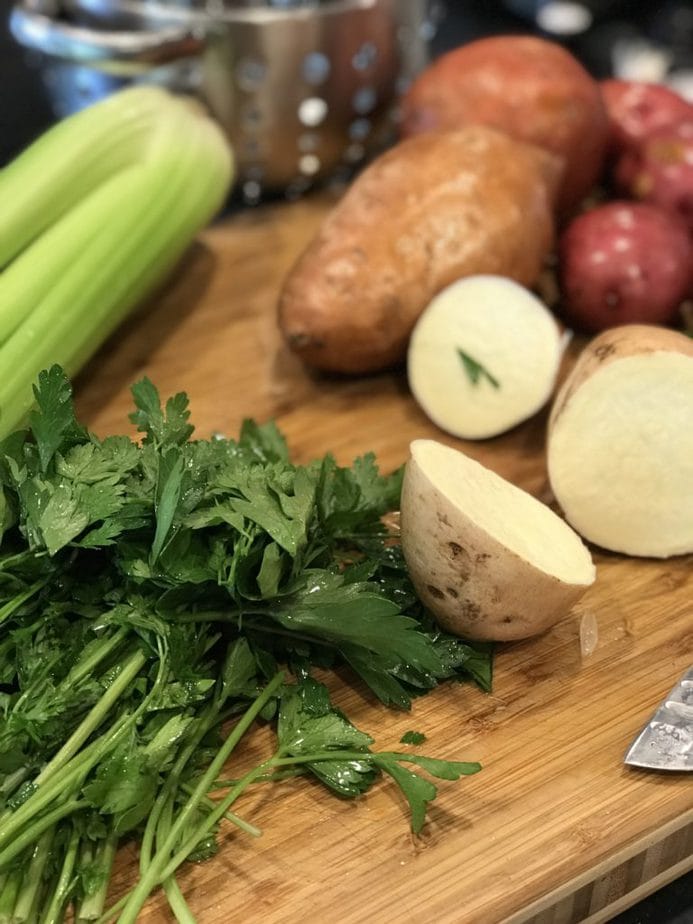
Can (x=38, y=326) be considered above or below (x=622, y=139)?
above

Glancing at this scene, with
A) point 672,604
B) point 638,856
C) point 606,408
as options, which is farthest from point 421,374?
point 638,856

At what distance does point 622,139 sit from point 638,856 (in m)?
1.61

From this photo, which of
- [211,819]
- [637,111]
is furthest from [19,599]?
[637,111]

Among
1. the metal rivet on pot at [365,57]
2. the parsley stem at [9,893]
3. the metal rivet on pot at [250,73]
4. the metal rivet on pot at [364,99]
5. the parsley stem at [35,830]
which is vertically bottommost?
the parsley stem at [9,893]

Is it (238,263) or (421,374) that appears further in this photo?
(238,263)

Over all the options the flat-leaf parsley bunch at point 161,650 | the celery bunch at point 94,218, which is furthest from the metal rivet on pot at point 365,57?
the flat-leaf parsley bunch at point 161,650

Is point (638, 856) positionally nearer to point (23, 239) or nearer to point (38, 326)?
point (38, 326)

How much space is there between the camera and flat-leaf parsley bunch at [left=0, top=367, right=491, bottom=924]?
3.28ft

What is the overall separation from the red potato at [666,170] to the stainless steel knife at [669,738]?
118 cm

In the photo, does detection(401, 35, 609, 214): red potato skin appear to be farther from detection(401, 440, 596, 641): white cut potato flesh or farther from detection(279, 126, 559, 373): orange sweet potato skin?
detection(401, 440, 596, 641): white cut potato flesh

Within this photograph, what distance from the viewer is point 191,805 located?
1032mm

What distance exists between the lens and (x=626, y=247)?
181 centimetres

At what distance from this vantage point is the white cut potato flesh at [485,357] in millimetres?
1641

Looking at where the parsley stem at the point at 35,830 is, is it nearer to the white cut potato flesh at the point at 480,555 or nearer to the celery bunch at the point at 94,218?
the white cut potato flesh at the point at 480,555
